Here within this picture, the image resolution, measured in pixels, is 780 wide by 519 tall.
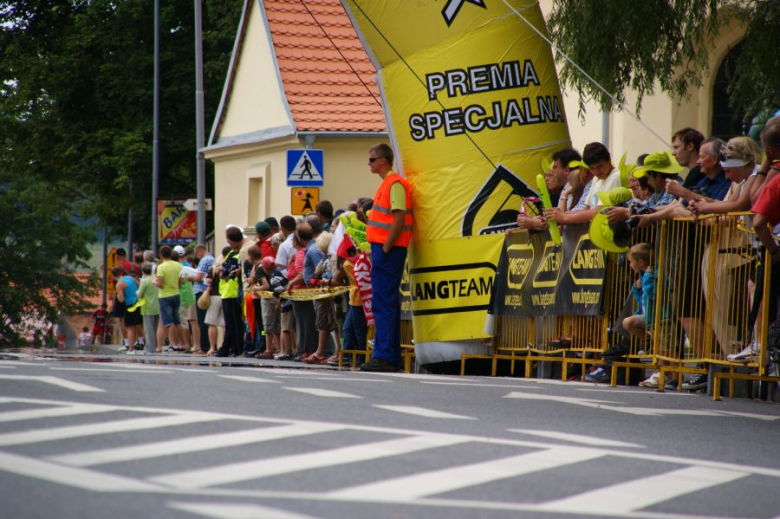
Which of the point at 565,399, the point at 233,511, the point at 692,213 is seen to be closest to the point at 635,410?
the point at 565,399

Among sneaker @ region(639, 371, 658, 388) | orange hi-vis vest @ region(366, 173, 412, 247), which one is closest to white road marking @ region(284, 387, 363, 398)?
sneaker @ region(639, 371, 658, 388)

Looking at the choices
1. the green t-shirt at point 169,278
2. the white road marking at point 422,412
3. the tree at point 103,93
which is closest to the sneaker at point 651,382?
the white road marking at point 422,412

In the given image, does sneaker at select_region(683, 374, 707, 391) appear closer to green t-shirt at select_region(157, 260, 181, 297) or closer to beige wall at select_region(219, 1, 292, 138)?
green t-shirt at select_region(157, 260, 181, 297)

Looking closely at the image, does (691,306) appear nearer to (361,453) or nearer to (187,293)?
(361,453)

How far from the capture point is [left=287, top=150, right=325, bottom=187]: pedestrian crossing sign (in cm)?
2284

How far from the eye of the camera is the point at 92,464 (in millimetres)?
6465

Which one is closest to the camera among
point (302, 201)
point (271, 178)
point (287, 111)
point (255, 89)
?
point (302, 201)

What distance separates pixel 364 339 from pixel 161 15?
98.7ft

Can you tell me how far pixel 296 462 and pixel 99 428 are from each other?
1.35 metres

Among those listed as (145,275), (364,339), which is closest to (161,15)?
(145,275)

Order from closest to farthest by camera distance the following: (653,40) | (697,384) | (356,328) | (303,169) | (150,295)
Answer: (697,384), (653,40), (356,328), (303,169), (150,295)

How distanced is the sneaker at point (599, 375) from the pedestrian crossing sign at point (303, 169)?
1020 cm

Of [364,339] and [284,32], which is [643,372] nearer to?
[364,339]

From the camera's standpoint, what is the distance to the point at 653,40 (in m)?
15.5
